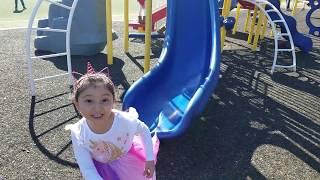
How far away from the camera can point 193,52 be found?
5258 millimetres

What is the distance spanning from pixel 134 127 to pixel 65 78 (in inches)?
150

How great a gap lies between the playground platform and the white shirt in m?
1.02

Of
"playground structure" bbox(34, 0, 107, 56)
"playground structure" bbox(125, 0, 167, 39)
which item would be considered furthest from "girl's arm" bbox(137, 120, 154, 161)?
"playground structure" bbox(125, 0, 167, 39)

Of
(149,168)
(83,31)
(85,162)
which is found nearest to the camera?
(85,162)

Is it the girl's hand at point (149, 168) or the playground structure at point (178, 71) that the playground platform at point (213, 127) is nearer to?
the playground structure at point (178, 71)

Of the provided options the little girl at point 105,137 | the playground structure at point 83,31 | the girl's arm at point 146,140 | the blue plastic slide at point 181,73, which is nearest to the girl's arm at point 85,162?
the little girl at point 105,137

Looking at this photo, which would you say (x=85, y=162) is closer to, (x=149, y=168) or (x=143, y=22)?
(x=149, y=168)

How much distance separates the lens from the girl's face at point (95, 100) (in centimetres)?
211

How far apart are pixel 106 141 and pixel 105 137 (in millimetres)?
33

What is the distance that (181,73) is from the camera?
5.14 meters

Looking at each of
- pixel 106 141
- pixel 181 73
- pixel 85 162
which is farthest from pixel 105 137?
pixel 181 73

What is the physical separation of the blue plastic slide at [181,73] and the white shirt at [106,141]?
4.07ft

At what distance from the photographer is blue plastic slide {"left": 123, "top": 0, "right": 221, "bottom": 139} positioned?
13.4 ft

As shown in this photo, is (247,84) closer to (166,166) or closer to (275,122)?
(275,122)
